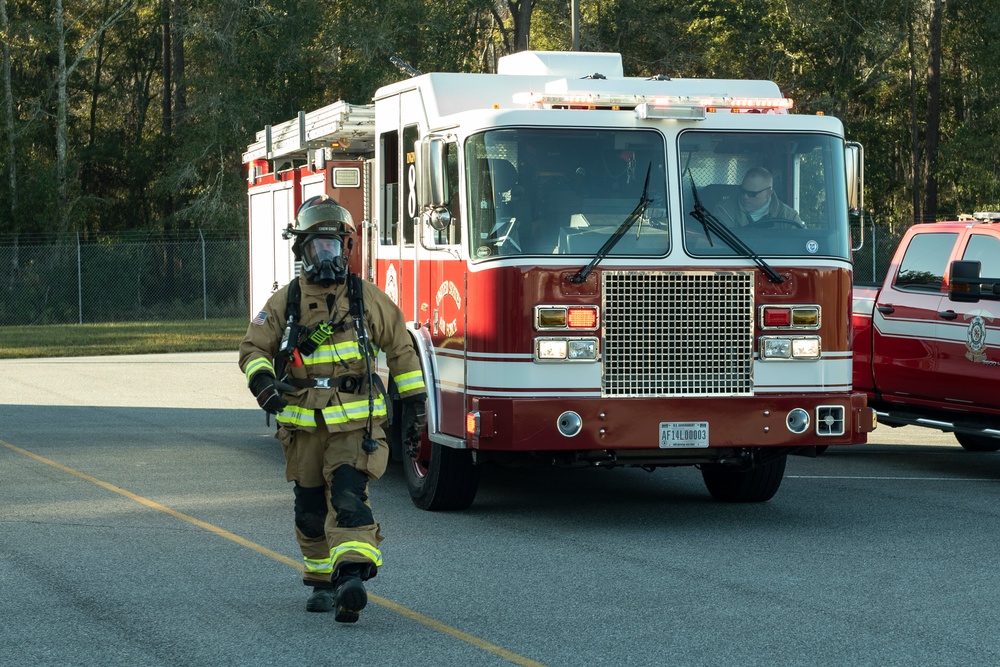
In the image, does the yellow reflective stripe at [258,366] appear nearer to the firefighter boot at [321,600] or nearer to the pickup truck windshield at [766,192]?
the firefighter boot at [321,600]

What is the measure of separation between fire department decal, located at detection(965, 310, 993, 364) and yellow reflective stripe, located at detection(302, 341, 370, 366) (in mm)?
6600

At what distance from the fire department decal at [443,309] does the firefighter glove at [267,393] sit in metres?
2.85

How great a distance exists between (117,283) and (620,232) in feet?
99.8

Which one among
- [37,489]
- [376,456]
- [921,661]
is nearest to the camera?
[921,661]

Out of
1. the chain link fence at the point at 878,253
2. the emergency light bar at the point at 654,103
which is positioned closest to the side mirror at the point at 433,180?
the emergency light bar at the point at 654,103

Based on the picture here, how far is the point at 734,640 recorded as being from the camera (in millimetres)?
6504

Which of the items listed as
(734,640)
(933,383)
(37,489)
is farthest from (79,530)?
(933,383)

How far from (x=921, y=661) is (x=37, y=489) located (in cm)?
688

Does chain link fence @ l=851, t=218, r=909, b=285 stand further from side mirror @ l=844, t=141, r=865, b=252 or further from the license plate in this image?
the license plate

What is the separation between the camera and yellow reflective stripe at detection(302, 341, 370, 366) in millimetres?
6852

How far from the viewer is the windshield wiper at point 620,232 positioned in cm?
899

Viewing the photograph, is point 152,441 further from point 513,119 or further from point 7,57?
point 7,57

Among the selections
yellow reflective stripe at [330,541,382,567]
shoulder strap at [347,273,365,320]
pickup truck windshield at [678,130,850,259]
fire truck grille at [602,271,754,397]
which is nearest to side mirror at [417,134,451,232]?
fire truck grille at [602,271,754,397]

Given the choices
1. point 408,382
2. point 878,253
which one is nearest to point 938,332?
point 408,382
